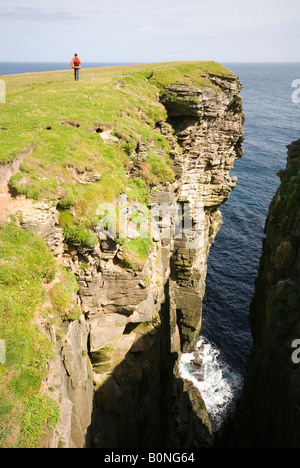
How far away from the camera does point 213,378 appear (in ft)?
123

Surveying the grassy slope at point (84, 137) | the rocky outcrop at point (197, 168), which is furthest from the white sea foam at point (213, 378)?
the grassy slope at point (84, 137)

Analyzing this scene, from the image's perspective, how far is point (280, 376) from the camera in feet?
74.8

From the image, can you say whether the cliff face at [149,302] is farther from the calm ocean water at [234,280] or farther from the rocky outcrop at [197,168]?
the calm ocean water at [234,280]

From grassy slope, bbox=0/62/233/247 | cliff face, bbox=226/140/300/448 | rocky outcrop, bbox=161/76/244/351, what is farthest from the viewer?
rocky outcrop, bbox=161/76/244/351

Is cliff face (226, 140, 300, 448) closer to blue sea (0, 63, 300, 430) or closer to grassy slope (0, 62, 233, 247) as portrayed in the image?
blue sea (0, 63, 300, 430)

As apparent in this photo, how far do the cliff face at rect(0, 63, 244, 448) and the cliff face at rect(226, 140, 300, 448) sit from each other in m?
6.90

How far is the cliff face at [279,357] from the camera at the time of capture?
2120cm

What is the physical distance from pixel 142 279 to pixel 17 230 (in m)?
7.90

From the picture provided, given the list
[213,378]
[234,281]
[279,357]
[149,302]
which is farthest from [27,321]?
[234,281]

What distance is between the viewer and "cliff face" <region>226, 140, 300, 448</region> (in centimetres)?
2120

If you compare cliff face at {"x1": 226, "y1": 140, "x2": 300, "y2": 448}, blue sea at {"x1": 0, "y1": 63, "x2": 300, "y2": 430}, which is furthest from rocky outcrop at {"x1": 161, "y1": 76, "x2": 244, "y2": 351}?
cliff face at {"x1": 226, "y1": 140, "x2": 300, "y2": 448}

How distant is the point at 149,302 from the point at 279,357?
1135 centimetres

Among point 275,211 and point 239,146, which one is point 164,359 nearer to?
point 275,211
